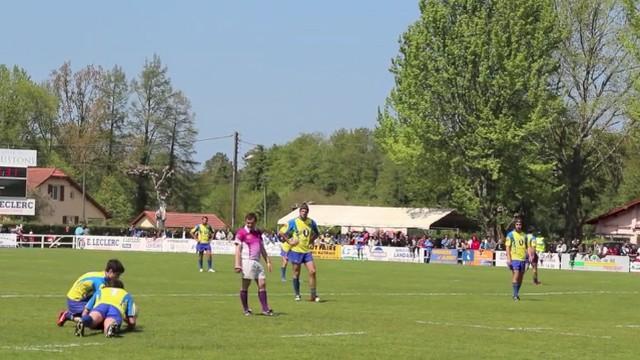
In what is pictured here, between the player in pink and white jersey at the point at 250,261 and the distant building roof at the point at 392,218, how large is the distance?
58604 millimetres

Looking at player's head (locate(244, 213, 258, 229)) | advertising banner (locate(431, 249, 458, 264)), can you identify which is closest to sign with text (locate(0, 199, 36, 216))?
advertising banner (locate(431, 249, 458, 264))

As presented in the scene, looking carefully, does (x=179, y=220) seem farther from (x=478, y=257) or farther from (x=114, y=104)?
(x=478, y=257)

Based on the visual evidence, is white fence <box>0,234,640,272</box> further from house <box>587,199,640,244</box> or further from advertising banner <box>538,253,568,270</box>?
house <box>587,199,640,244</box>

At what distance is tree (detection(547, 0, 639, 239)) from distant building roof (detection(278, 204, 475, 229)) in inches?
Result: 381

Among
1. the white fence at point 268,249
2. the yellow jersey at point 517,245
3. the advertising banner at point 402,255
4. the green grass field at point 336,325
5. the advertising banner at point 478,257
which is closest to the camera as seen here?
the green grass field at point 336,325

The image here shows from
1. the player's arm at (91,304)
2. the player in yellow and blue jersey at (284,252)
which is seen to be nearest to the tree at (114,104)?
the player in yellow and blue jersey at (284,252)

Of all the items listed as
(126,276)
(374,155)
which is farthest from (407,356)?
(374,155)

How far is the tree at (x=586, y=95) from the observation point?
70.8m

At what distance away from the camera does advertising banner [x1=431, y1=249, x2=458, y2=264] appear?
61469mm

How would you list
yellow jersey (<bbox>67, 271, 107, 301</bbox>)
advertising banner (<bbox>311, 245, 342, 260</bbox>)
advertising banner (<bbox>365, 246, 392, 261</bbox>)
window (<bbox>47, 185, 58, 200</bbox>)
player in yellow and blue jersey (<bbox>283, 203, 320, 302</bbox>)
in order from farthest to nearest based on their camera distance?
1. window (<bbox>47, 185, 58, 200</bbox>)
2. advertising banner (<bbox>311, 245, 342, 260</bbox>)
3. advertising banner (<bbox>365, 246, 392, 261</bbox>)
4. player in yellow and blue jersey (<bbox>283, 203, 320, 302</bbox>)
5. yellow jersey (<bbox>67, 271, 107, 301</bbox>)

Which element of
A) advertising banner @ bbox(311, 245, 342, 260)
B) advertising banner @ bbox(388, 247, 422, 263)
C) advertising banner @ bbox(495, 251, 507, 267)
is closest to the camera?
advertising banner @ bbox(495, 251, 507, 267)

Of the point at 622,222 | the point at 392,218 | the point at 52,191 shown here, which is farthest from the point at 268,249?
the point at 52,191

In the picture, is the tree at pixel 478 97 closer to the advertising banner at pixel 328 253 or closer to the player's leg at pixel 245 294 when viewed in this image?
the advertising banner at pixel 328 253

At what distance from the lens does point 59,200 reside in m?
104
